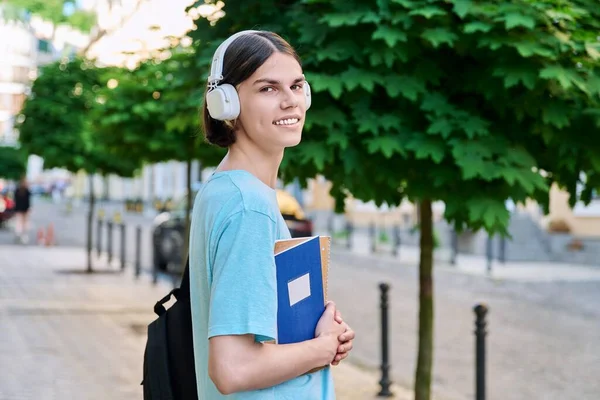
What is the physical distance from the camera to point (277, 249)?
205cm

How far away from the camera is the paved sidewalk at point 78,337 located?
839 cm

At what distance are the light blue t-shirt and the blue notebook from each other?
1.9 inches

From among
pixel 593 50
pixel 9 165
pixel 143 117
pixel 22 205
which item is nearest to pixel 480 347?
pixel 593 50

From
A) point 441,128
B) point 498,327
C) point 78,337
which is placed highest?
point 441,128

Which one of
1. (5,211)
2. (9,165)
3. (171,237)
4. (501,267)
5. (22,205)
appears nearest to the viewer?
(171,237)

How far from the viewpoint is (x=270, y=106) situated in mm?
2123

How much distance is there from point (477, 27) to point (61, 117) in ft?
46.1

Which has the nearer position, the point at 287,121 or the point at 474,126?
the point at 287,121

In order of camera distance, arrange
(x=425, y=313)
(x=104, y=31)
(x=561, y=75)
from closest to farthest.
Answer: (x=561, y=75) < (x=425, y=313) < (x=104, y=31)

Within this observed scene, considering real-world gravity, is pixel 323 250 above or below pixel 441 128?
below

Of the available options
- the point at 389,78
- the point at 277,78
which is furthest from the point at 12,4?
the point at 277,78

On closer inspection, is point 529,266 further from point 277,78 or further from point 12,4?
point 277,78

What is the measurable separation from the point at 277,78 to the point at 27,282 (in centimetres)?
1582

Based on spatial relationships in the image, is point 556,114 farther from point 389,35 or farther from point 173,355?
point 173,355
